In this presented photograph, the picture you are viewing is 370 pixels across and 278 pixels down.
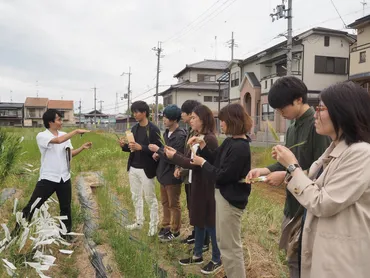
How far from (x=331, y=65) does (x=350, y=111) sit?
21.1 metres

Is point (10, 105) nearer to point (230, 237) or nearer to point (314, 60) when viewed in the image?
point (314, 60)

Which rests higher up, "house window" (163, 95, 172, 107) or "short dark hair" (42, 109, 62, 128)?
"house window" (163, 95, 172, 107)

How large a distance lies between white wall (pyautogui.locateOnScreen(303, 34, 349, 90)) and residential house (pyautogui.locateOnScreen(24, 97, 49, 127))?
135ft

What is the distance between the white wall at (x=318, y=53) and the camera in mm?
19453

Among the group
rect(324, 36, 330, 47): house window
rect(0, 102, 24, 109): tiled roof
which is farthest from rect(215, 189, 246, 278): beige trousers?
rect(0, 102, 24, 109): tiled roof

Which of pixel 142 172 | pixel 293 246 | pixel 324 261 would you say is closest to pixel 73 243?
pixel 142 172

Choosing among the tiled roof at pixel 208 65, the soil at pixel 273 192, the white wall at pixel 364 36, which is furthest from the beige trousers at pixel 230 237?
the tiled roof at pixel 208 65

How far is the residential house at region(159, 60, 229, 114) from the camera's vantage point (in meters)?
34.4

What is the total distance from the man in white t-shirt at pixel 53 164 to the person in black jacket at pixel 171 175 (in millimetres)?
982

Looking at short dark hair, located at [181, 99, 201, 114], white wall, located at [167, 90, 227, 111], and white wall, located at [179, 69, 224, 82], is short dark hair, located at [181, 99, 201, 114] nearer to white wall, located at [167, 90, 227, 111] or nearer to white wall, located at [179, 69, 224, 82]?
white wall, located at [167, 90, 227, 111]

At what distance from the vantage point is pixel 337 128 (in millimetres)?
1446

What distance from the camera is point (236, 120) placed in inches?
97.6

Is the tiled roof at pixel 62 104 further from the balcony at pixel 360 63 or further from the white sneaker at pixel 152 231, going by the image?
the white sneaker at pixel 152 231

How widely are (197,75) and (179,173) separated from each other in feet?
111
